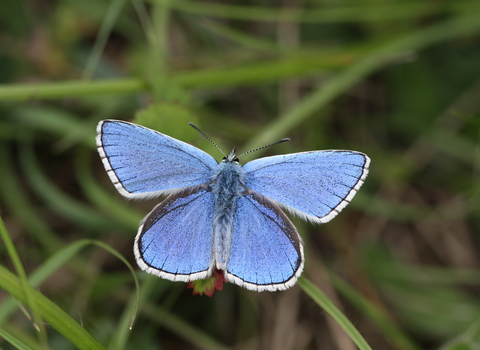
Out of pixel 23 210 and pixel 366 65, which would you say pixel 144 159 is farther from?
pixel 366 65

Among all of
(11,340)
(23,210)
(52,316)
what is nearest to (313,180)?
(52,316)

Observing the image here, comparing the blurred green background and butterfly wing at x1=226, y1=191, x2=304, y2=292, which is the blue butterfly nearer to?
butterfly wing at x1=226, y1=191, x2=304, y2=292

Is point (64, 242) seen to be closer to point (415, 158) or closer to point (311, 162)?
point (311, 162)

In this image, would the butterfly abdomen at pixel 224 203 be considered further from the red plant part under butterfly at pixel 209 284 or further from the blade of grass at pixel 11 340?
the blade of grass at pixel 11 340

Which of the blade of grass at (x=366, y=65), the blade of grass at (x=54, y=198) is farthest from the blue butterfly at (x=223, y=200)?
the blade of grass at (x=54, y=198)

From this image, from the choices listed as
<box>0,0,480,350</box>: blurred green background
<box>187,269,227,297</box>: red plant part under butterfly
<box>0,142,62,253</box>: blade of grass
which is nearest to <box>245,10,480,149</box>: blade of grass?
<box>0,0,480,350</box>: blurred green background

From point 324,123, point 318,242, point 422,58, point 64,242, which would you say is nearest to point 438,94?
point 422,58
